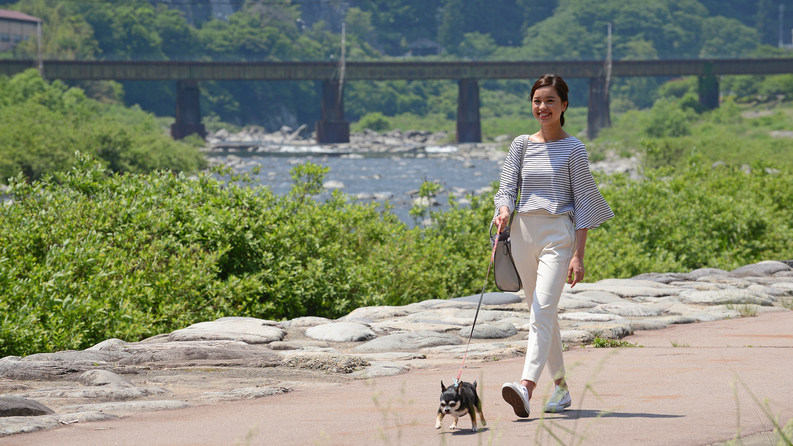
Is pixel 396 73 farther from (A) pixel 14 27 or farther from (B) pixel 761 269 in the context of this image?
(B) pixel 761 269

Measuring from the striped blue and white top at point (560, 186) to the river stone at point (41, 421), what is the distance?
260 centimetres

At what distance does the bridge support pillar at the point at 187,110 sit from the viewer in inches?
3137

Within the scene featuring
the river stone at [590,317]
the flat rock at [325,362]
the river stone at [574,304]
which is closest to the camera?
the flat rock at [325,362]

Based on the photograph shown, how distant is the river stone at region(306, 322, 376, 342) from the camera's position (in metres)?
8.05

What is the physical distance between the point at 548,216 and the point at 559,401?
3.43 ft

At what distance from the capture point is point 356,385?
5984 mm

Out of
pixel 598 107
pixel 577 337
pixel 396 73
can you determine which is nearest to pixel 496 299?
pixel 577 337

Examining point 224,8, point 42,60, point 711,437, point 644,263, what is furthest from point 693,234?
point 224,8

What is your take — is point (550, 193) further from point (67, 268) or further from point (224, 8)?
point (224, 8)

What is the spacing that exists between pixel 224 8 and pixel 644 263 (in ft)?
457

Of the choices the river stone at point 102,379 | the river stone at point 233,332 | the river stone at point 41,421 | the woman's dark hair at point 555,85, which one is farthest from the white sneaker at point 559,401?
the river stone at point 233,332

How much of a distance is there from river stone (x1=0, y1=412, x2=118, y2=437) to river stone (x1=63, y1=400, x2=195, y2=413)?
20 centimetres

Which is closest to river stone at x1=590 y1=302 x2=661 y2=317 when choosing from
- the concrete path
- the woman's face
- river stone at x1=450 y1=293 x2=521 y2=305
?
river stone at x1=450 y1=293 x2=521 y2=305

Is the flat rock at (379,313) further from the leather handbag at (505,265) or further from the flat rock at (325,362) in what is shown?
the leather handbag at (505,265)
